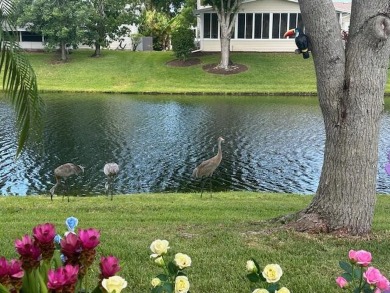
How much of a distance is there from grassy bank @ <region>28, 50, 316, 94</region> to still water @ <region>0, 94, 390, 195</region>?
4.79m

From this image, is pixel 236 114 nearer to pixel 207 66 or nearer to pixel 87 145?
pixel 87 145

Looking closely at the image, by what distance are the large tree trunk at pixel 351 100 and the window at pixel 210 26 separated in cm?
3756

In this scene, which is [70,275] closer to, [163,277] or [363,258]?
[163,277]

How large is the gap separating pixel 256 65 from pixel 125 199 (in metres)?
28.6

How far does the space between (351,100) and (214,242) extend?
2.24 metres

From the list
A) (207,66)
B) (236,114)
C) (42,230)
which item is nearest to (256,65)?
(207,66)

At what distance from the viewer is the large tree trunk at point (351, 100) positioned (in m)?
5.61

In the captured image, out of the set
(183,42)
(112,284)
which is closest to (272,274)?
(112,284)

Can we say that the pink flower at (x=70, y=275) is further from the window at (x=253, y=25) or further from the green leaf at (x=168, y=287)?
the window at (x=253, y=25)

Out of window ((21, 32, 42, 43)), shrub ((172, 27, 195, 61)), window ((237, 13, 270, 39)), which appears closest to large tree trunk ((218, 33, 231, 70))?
shrub ((172, 27, 195, 61))

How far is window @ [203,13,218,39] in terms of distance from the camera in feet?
139

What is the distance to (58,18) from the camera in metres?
38.0

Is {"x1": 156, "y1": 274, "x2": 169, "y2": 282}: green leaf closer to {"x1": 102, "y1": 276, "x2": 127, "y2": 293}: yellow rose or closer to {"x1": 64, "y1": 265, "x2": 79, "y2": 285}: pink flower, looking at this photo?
{"x1": 102, "y1": 276, "x2": 127, "y2": 293}: yellow rose

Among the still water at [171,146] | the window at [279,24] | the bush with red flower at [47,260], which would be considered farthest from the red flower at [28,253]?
the window at [279,24]
